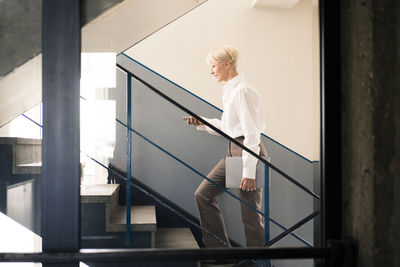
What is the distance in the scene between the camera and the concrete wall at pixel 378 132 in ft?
2.54

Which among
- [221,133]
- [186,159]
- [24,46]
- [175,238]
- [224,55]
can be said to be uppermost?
[224,55]

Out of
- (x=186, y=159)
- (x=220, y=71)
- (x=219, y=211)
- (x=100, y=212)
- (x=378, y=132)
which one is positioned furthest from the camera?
(x=220, y=71)

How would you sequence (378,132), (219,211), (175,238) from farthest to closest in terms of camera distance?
(219,211) < (175,238) < (378,132)

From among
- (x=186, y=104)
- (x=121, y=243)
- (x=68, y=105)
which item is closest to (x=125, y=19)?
(x=186, y=104)

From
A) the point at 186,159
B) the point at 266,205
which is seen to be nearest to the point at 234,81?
the point at 186,159

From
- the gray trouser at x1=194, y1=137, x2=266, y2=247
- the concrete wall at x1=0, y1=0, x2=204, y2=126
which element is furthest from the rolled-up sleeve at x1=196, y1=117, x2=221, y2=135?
the concrete wall at x1=0, y1=0, x2=204, y2=126

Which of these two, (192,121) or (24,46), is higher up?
(24,46)

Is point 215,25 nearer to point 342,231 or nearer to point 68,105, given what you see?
point 68,105

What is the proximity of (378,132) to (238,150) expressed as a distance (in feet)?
2.07

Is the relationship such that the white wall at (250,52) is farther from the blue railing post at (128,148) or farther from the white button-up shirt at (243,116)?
the blue railing post at (128,148)

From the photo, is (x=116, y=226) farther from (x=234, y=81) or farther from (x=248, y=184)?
(x=234, y=81)

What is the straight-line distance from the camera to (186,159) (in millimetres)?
1402

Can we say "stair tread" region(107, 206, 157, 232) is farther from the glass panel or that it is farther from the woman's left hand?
the woman's left hand

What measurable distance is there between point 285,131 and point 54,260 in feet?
3.31
